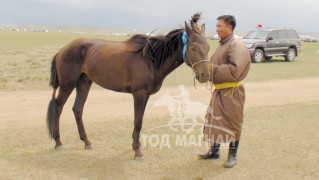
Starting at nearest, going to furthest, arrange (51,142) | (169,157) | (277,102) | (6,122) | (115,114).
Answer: (169,157), (51,142), (6,122), (115,114), (277,102)

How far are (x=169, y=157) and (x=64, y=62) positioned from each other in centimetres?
A: 221

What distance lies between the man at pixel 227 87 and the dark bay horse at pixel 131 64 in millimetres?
311

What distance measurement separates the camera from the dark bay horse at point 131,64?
16.5ft

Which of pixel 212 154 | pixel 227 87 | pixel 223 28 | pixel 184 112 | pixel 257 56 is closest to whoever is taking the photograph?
pixel 223 28

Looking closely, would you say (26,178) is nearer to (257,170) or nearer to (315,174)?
(257,170)

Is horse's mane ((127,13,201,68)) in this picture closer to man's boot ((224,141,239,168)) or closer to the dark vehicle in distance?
man's boot ((224,141,239,168))

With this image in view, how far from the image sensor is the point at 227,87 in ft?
17.4

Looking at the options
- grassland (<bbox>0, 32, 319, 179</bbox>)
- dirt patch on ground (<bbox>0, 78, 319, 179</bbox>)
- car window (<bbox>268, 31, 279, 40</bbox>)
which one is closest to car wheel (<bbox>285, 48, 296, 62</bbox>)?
car window (<bbox>268, 31, 279, 40</bbox>)

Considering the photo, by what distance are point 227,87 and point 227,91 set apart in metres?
0.06

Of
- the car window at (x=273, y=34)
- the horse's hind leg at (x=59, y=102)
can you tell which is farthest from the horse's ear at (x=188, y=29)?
the car window at (x=273, y=34)

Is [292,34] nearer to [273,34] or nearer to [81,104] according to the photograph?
[273,34]

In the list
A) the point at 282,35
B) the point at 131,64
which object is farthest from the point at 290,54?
the point at 131,64

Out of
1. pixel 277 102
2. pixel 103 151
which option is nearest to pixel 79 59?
pixel 103 151

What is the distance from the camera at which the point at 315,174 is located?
213 inches
